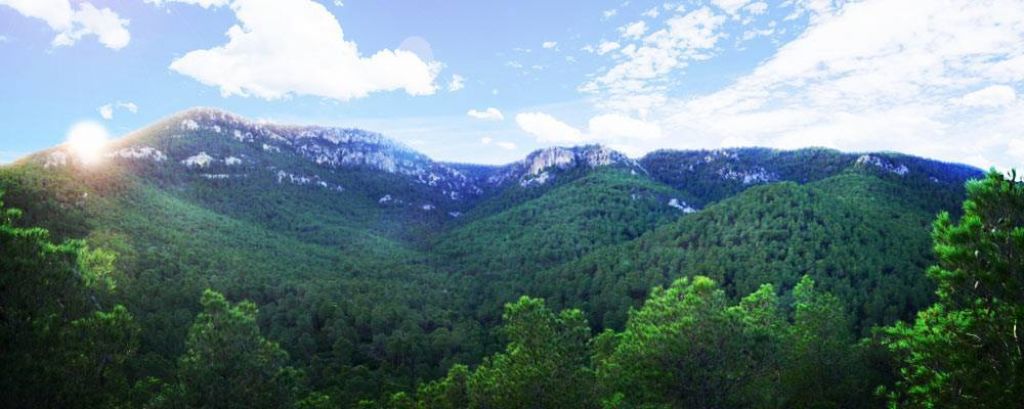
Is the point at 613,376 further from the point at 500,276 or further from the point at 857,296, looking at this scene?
the point at 500,276

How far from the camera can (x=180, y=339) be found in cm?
8844

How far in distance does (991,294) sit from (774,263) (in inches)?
4754

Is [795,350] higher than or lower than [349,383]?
higher

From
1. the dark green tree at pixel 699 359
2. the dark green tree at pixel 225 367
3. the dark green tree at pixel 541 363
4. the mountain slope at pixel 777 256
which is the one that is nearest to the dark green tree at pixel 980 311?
the dark green tree at pixel 699 359

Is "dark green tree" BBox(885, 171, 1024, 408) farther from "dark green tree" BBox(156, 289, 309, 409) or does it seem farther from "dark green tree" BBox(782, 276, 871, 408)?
"dark green tree" BBox(156, 289, 309, 409)

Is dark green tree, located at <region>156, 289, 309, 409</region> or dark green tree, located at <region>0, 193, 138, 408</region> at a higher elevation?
dark green tree, located at <region>0, 193, 138, 408</region>

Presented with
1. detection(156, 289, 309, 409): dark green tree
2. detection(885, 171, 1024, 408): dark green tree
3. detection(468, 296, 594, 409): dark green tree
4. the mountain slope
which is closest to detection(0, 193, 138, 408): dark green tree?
detection(156, 289, 309, 409): dark green tree

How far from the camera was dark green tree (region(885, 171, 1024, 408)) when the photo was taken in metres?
14.4

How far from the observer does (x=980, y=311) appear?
49.3 feet

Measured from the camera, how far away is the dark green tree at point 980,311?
14375mm

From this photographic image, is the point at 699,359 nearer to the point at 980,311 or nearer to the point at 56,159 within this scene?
the point at 980,311

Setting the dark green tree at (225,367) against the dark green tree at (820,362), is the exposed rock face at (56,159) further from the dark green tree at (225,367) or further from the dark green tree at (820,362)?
the dark green tree at (820,362)

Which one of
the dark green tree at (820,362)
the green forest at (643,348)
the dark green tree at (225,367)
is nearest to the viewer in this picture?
the green forest at (643,348)

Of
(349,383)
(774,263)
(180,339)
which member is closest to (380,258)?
(180,339)
